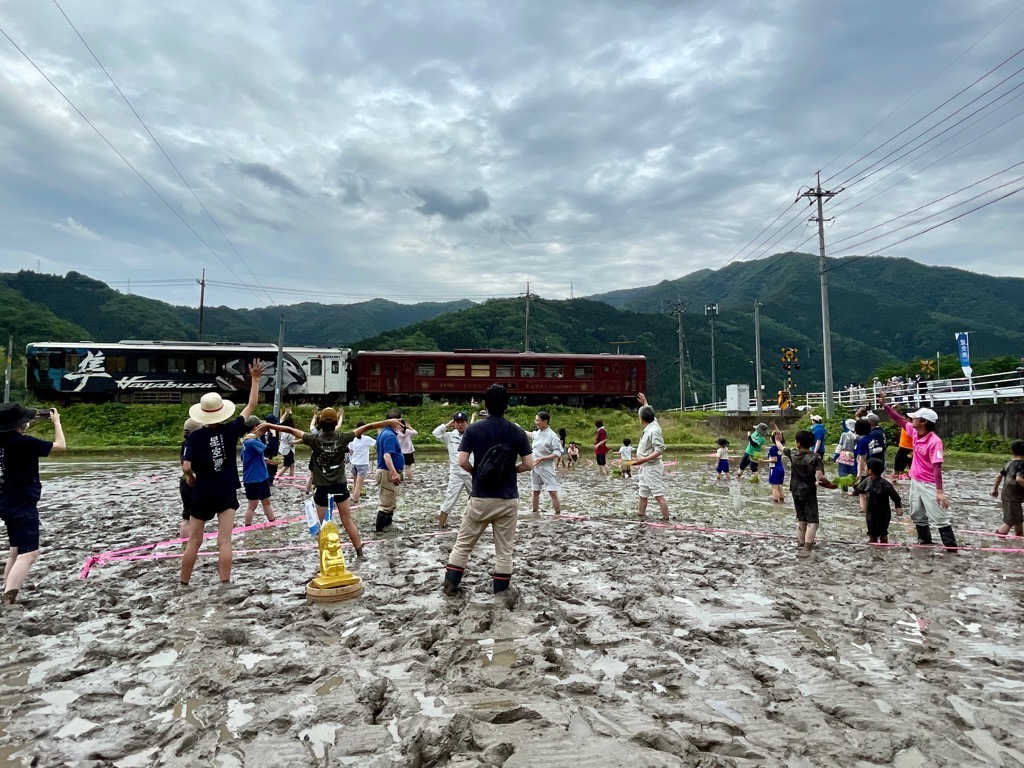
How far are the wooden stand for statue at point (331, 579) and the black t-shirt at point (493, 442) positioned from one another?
135cm

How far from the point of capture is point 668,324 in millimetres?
118312

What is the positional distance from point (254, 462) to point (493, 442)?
484 centimetres

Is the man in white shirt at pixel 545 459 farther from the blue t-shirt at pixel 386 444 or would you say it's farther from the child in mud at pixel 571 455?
the child in mud at pixel 571 455

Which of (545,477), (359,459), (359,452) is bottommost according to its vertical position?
(545,477)

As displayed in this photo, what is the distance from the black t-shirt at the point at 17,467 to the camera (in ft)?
17.8

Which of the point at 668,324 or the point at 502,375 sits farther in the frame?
the point at 668,324

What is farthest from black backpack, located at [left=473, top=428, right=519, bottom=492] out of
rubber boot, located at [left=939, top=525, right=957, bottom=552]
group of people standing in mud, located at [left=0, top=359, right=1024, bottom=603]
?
rubber boot, located at [left=939, top=525, right=957, bottom=552]

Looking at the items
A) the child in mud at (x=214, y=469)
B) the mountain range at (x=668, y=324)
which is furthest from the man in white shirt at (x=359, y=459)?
the mountain range at (x=668, y=324)

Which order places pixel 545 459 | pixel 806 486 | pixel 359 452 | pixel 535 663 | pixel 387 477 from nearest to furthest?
pixel 535 663 → pixel 806 486 → pixel 387 477 → pixel 545 459 → pixel 359 452

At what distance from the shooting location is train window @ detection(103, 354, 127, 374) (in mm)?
33719

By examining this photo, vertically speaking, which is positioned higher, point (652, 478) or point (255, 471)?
point (255, 471)

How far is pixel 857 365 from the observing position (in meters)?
120

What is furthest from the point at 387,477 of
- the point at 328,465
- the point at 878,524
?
the point at 878,524

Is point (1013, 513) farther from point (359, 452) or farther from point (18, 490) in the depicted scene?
point (18, 490)
